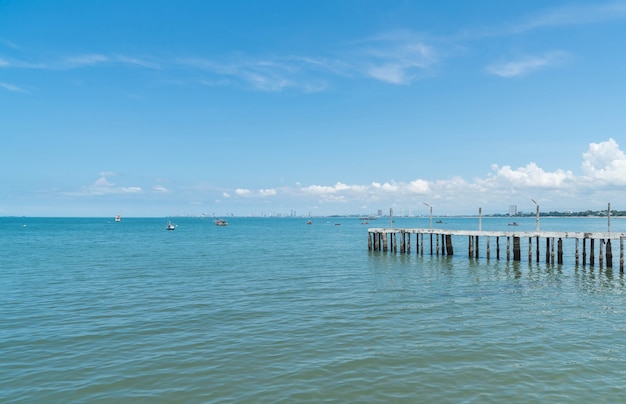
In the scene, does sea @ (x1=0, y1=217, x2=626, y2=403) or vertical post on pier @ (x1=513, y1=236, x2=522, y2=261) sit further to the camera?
vertical post on pier @ (x1=513, y1=236, x2=522, y2=261)

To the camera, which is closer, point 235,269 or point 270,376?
point 270,376

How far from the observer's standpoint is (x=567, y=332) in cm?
1491

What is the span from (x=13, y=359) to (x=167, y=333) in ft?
14.9

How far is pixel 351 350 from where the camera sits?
12.9m

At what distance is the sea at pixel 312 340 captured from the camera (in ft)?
33.8

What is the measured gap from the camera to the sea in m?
10.3

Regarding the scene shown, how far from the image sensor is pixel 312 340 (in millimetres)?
13992

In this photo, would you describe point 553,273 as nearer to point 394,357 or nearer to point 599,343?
point 599,343

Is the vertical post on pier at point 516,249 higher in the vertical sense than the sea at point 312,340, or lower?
higher

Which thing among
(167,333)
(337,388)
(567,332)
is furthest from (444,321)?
(167,333)

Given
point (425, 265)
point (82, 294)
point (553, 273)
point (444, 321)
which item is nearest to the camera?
point (444, 321)

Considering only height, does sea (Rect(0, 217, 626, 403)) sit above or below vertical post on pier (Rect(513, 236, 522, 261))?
below

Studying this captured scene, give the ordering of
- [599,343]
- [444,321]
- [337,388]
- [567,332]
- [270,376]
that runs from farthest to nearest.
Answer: [444,321] → [567,332] → [599,343] → [270,376] → [337,388]

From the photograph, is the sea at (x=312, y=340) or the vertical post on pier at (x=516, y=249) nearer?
the sea at (x=312, y=340)
